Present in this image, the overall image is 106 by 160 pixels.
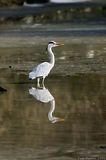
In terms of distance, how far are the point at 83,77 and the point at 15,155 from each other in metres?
8.04

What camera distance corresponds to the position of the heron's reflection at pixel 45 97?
37.1ft

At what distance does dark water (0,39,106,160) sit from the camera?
9.01 meters

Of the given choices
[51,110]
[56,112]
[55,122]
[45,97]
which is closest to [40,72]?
[45,97]

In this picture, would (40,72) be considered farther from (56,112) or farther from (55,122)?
(55,122)

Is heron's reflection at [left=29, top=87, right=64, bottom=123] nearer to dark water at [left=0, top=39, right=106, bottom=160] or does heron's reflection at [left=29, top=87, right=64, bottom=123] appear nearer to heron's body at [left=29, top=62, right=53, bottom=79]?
dark water at [left=0, top=39, right=106, bottom=160]

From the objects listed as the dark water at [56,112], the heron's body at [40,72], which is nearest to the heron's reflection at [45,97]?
the dark water at [56,112]

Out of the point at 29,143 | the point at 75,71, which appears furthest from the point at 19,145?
the point at 75,71

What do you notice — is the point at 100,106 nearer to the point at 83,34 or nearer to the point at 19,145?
the point at 19,145

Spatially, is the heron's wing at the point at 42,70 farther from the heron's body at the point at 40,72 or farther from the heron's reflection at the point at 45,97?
the heron's reflection at the point at 45,97

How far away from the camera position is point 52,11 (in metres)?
42.7

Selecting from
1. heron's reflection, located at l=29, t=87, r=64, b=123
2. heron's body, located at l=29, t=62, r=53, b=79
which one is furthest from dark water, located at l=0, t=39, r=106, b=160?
→ heron's body, located at l=29, t=62, r=53, b=79

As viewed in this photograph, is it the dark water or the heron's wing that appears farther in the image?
the heron's wing

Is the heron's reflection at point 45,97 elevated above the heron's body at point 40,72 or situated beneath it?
situated beneath

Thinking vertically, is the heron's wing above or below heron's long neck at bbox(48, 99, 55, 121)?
above
